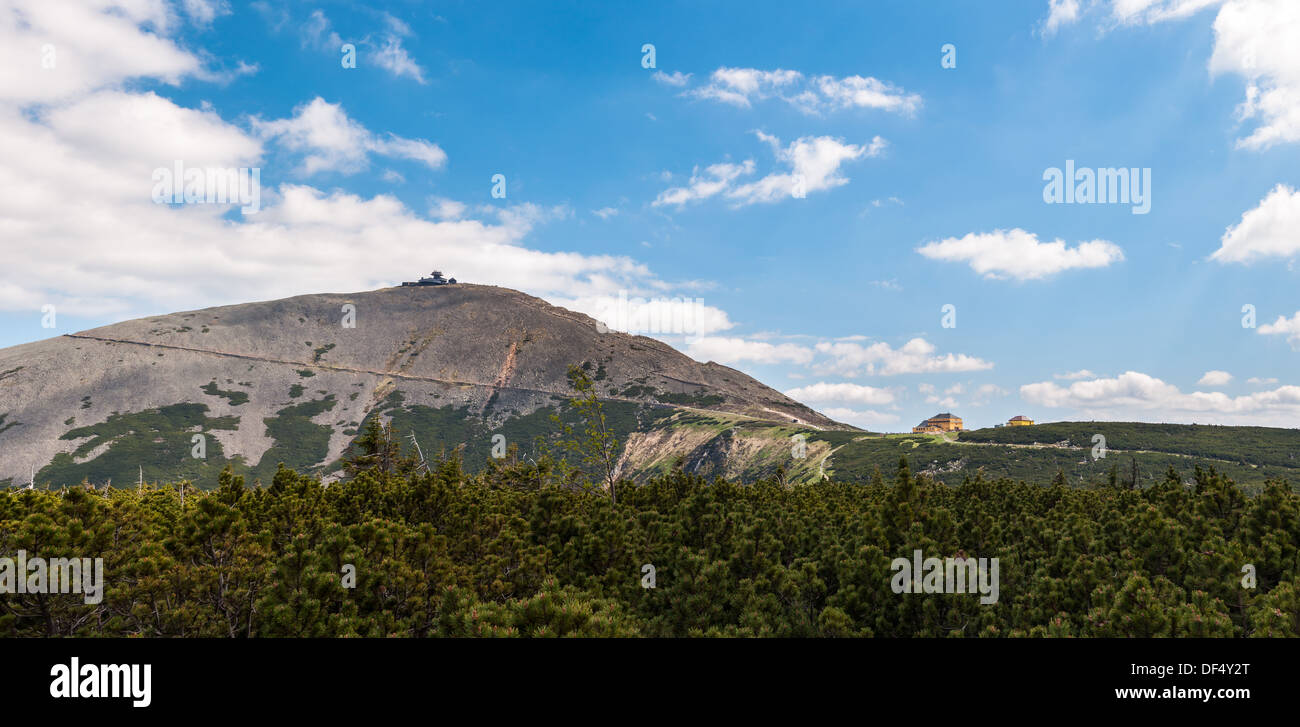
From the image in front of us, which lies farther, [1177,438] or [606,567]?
[1177,438]

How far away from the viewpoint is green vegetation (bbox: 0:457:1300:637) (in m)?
13.1

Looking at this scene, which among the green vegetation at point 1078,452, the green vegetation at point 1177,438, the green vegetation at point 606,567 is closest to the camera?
the green vegetation at point 606,567

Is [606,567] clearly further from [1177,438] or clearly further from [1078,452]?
[1177,438]

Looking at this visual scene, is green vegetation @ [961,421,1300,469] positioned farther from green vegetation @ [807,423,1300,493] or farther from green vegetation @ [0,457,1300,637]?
green vegetation @ [0,457,1300,637]

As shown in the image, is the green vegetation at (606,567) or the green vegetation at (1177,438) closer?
the green vegetation at (606,567)

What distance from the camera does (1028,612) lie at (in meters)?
15.3

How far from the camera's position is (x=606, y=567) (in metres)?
18.8

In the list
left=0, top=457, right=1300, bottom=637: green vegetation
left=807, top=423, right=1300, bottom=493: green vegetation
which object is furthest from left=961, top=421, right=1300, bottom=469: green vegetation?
left=0, top=457, right=1300, bottom=637: green vegetation

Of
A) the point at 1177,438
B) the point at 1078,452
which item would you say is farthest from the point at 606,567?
the point at 1177,438

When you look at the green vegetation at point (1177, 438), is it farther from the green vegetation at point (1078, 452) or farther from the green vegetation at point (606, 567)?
the green vegetation at point (606, 567)

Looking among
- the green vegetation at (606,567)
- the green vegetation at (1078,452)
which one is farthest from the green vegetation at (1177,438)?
the green vegetation at (606,567)

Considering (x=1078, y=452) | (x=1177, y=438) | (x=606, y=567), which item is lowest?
(x=1078, y=452)

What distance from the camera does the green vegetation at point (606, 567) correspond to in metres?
13.1
